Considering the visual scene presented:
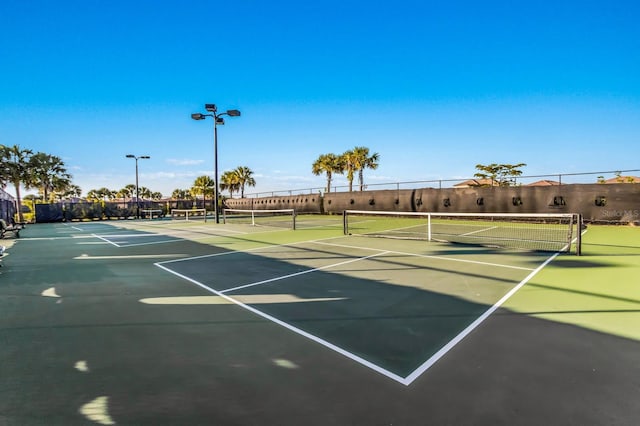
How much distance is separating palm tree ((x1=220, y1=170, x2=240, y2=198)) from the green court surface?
59.8m

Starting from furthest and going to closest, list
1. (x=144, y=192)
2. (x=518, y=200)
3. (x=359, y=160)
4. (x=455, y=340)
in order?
(x=144, y=192) → (x=359, y=160) → (x=518, y=200) → (x=455, y=340)

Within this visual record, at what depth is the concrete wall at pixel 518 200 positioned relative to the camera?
15406 millimetres

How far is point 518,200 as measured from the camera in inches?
722

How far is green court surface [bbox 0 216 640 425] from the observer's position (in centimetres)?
240

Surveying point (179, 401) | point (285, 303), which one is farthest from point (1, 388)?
point (285, 303)

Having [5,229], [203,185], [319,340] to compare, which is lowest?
[319,340]

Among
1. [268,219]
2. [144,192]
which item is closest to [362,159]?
[268,219]

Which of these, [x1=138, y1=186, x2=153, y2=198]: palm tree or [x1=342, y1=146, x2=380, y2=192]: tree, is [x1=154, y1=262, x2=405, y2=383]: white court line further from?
[x1=138, y1=186, x2=153, y2=198]: palm tree

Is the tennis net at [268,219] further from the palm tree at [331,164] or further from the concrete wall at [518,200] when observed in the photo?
the palm tree at [331,164]

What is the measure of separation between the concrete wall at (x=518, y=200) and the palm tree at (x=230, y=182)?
40774 millimetres

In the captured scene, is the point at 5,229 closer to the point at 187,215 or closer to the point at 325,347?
the point at 187,215

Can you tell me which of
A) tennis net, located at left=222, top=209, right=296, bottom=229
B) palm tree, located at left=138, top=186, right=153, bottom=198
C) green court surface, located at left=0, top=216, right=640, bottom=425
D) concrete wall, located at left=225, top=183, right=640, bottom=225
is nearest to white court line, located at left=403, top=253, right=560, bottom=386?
green court surface, located at left=0, top=216, right=640, bottom=425

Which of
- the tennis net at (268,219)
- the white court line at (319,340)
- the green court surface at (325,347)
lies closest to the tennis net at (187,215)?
the tennis net at (268,219)

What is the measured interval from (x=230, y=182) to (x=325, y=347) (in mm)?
65648
